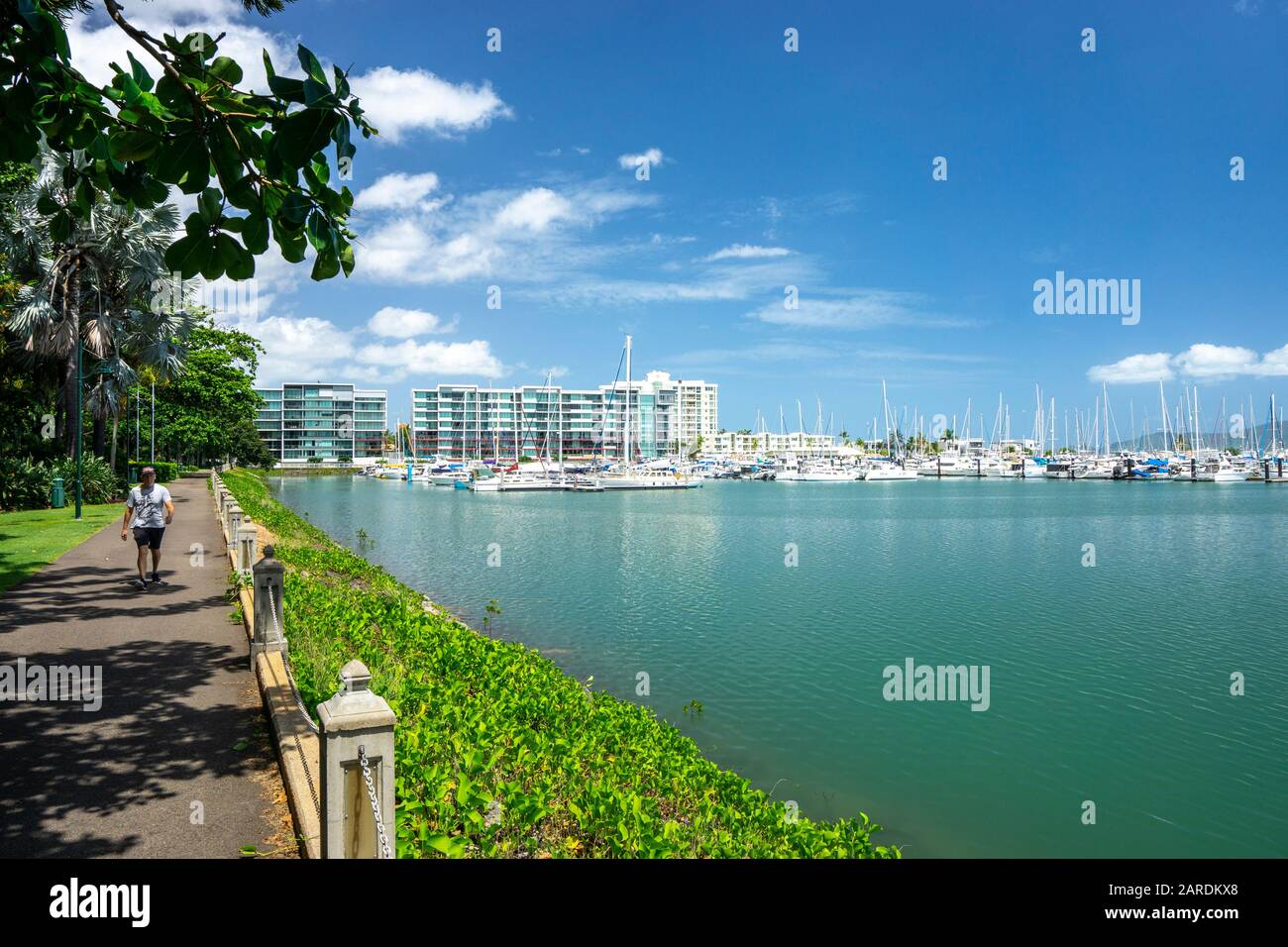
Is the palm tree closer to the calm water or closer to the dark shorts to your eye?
the calm water

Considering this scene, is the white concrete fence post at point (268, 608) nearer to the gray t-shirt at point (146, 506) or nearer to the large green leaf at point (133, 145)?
the gray t-shirt at point (146, 506)

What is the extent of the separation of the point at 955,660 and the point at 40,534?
75.1 ft

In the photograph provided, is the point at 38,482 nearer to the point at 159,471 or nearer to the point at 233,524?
the point at 233,524

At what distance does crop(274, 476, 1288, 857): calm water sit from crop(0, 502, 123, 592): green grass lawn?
923cm

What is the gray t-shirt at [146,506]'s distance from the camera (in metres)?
14.0

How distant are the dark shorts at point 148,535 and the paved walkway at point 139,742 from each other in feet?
3.70

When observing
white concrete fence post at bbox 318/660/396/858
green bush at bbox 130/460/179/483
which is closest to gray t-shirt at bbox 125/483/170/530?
white concrete fence post at bbox 318/660/396/858

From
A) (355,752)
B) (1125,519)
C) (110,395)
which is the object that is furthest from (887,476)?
(355,752)

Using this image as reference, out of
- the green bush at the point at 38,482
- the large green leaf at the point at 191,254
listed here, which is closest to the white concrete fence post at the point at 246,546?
the large green leaf at the point at 191,254

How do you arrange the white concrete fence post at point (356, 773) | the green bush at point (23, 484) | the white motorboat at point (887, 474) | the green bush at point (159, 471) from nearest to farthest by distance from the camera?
the white concrete fence post at point (356, 773), the green bush at point (23, 484), the green bush at point (159, 471), the white motorboat at point (887, 474)

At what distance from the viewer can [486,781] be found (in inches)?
279

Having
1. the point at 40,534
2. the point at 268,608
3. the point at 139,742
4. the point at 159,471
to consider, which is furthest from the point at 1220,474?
the point at 139,742

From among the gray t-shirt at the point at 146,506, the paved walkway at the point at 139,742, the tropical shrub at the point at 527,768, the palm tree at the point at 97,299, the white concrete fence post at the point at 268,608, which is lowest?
the tropical shrub at the point at 527,768
